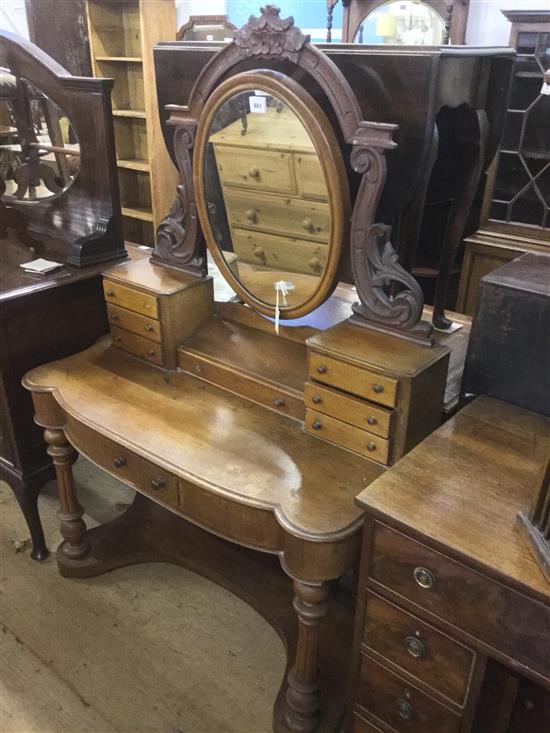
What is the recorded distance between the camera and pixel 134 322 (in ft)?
5.46

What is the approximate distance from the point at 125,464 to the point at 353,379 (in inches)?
22.0

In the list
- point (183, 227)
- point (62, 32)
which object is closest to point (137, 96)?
point (62, 32)

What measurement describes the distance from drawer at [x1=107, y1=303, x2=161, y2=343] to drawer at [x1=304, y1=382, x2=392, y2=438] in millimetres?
474

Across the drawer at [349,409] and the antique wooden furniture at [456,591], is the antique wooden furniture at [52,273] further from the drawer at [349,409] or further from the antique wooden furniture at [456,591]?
the antique wooden furniture at [456,591]

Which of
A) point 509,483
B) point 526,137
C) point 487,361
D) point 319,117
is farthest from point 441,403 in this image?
point 526,137

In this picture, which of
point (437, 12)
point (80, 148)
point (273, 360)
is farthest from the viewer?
point (437, 12)

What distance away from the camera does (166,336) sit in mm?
1613

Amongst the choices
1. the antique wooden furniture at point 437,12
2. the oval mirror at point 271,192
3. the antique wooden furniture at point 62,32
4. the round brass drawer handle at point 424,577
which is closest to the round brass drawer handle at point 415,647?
the round brass drawer handle at point 424,577

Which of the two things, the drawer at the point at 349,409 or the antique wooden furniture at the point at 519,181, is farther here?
the antique wooden furniture at the point at 519,181

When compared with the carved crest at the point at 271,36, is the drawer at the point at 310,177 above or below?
below

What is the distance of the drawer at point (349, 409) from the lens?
4.10 ft

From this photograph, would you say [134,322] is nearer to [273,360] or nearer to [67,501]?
[273,360]

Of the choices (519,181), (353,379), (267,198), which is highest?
(267,198)

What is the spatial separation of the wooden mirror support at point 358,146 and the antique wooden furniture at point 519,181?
1.35 m
